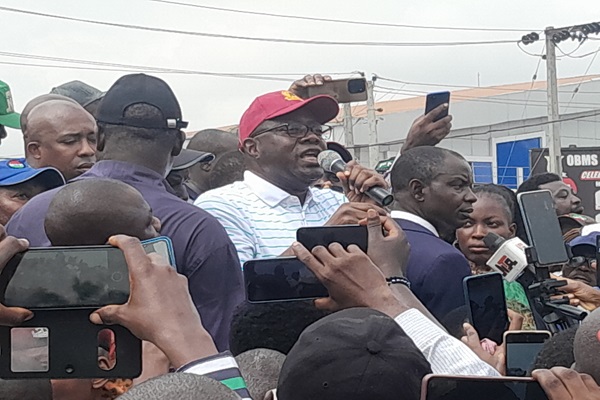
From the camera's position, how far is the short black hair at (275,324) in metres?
2.81

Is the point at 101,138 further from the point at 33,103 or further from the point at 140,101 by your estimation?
the point at 33,103

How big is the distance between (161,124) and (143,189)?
0.27 meters

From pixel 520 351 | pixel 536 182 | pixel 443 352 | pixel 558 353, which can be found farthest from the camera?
pixel 536 182

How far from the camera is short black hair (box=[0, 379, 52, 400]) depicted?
86.2 inches

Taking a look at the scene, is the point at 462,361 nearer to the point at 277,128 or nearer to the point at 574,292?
the point at 574,292

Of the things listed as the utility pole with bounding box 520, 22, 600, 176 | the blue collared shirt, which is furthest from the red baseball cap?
the utility pole with bounding box 520, 22, 600, 176

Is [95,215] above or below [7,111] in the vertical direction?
below

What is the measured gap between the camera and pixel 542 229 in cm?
354

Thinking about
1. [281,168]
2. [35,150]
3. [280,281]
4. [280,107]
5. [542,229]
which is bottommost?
[542,229]

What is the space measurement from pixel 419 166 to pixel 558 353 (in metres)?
2.09

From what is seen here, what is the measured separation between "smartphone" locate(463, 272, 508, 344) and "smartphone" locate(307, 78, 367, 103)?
1958 mm

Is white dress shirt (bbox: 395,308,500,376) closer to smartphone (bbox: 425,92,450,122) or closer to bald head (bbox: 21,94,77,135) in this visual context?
smartphone (bbox: 425,92,450,122)

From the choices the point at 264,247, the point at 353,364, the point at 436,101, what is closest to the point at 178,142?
the point at 264,247

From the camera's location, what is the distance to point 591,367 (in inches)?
80.8
